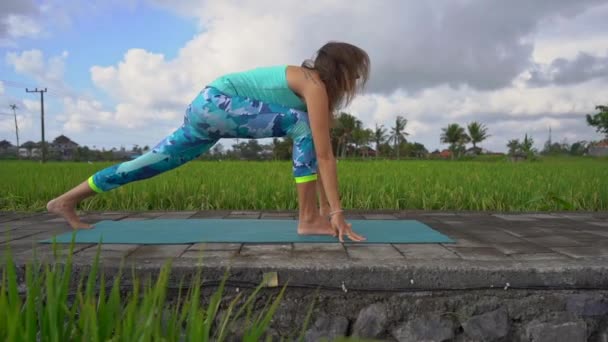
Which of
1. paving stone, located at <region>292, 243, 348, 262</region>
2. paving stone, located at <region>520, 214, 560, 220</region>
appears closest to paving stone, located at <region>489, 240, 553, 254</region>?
paving stone, located at <region>292, 243, 348, 262</region>

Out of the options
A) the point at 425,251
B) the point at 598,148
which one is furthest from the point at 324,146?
the point at 598,148

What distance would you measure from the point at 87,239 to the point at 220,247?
0.71m

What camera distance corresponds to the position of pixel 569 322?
1749 mm

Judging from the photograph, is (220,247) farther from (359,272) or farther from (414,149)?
(414,149)

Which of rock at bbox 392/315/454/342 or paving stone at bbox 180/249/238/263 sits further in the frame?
paving stone at bbox 180/249/238/263

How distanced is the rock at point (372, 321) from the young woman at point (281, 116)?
0.64 metres

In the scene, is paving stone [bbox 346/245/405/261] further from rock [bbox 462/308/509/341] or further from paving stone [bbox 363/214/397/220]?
paving stone [bbox 363/214/397/220]

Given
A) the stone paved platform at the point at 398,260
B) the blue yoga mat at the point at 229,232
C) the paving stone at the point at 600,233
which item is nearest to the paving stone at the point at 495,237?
the stone paved platform at the point at 398,260

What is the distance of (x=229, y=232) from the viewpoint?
2.46m

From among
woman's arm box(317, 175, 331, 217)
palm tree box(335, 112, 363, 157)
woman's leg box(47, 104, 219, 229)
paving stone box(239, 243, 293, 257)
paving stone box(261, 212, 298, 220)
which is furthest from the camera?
palm tree box(335, 112, 363, 157)

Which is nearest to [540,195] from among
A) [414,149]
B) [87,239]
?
[87,239]

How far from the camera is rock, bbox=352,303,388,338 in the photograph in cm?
174

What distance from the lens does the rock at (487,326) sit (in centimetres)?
174

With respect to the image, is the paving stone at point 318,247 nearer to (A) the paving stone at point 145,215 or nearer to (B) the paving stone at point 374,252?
(B) the paving stone at point 374,252
